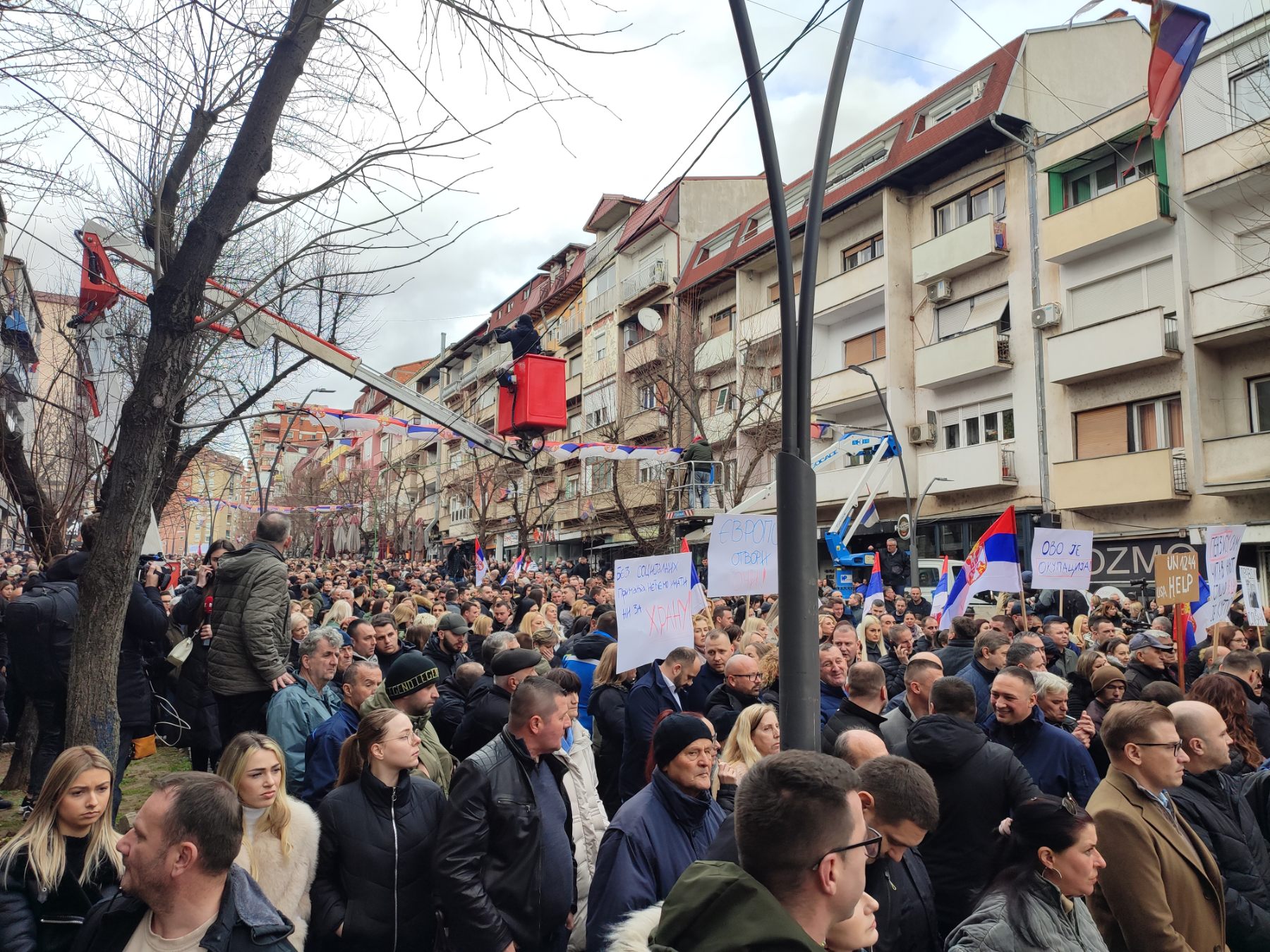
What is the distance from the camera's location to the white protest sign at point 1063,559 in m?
10.7

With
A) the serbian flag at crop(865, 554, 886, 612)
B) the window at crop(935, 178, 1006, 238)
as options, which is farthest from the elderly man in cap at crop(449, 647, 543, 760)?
the window at crop(935, 178, 1006, 238)

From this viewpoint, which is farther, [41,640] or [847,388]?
[847,388]

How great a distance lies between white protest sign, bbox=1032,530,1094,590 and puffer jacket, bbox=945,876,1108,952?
813 cm

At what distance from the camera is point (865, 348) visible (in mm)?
31094

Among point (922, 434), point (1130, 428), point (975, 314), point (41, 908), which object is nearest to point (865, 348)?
point (922, 434)

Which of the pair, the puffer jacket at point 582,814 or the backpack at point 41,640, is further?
the backpack at point 41,640

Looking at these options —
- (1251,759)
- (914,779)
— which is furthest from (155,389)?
(1251,759)

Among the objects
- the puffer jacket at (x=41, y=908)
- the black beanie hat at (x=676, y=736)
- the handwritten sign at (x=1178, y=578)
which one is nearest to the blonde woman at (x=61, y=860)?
the puffer jacket at (x=41, y=908)

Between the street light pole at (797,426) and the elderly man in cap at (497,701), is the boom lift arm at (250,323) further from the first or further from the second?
the street light pole at (797,426)

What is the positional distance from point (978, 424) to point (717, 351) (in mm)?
11471

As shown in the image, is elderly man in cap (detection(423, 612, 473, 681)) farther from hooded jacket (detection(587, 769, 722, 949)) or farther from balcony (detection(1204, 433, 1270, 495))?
balcony (detection(1204, 433, 1270, 495))

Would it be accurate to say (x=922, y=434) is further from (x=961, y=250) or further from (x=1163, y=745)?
(x=1163, y=745)

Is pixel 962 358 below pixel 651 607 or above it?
above

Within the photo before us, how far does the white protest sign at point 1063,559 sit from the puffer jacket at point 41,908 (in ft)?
32.0
